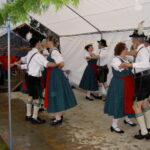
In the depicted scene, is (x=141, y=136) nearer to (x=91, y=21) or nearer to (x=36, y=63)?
(x=36, y=63)

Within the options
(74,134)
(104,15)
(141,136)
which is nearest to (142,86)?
(141,136)

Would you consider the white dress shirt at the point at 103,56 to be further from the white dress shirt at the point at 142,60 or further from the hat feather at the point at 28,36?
the hat feather at the point at 28,36

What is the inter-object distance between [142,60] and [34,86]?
1.78 metres

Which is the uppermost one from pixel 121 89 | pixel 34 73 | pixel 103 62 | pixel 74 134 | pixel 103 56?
pixel 103 56

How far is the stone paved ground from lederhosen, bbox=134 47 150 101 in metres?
0.58

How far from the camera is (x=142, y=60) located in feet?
11.8

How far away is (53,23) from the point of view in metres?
7.65

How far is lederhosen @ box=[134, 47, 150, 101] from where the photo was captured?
12.1 feet

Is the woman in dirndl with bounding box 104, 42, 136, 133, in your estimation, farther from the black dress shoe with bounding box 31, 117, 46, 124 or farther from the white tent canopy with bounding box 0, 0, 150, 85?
the black dress shoe with bounding box 31, 117, 46, 124

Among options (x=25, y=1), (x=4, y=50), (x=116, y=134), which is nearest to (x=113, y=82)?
(x=116, y=134)

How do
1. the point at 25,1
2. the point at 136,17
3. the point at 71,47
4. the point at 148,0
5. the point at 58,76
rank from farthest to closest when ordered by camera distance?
the point at 71,47
the point at 136,17
the point at 58,76
the point at 148,0
the point at 25,1

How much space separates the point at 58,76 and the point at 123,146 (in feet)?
4.57

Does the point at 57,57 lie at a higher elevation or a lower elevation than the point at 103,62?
higher

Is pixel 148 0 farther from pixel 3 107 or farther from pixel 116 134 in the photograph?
pixel 3 107
